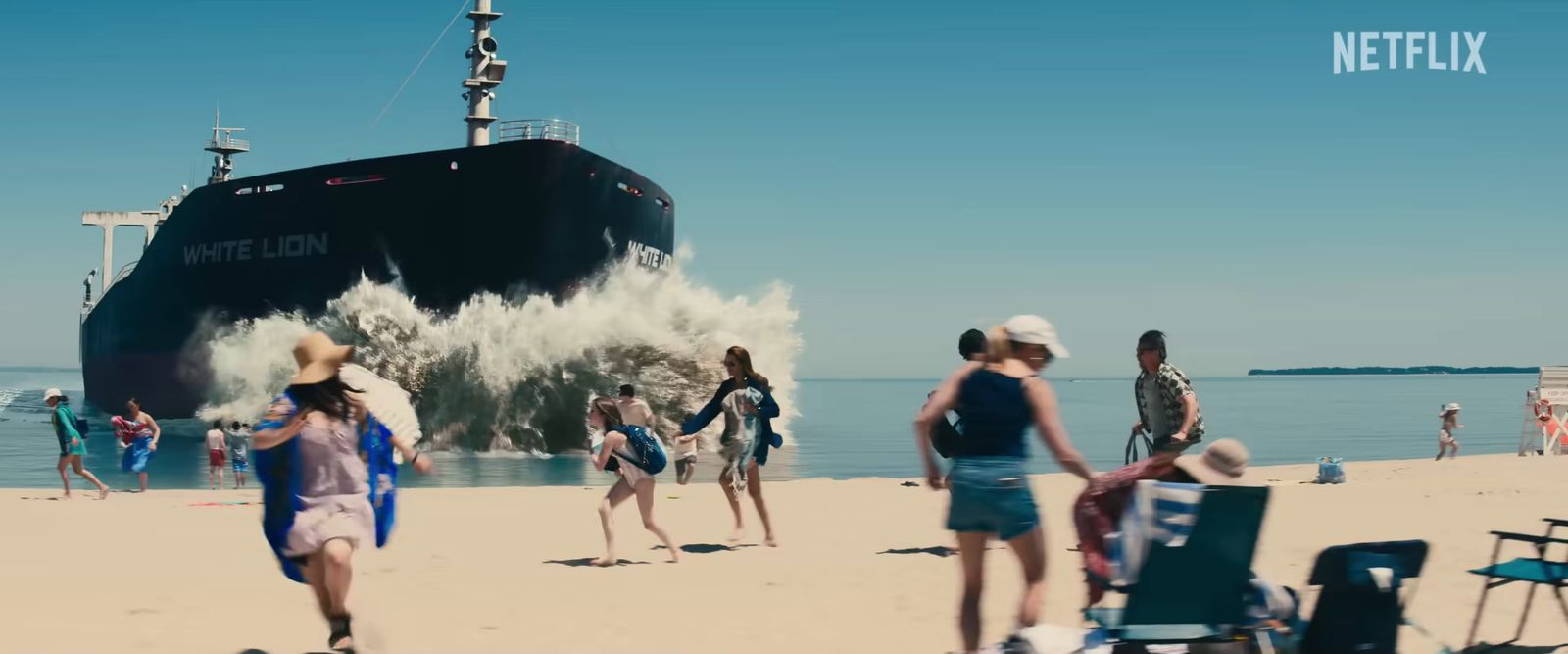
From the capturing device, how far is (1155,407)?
6.53 metres

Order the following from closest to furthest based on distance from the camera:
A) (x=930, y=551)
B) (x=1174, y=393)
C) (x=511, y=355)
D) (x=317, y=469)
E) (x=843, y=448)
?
1. (x=317, y=469)
2. (x=1174, y=393)
3. (x=930, y=551)
4. (x=511, y=355)
5. (x=843, y=448)

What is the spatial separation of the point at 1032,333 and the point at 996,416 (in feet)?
1.10

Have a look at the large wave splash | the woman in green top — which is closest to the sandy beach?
the woman in green top

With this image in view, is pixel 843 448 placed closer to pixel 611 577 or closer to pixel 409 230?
pixel 409 230

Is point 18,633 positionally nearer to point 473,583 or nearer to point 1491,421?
point 473,583

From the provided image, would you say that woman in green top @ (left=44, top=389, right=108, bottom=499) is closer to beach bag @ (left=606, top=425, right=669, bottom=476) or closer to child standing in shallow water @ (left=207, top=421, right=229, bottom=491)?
child standing in shallow water @ (left=207, top=421, right=229, bottom=491)

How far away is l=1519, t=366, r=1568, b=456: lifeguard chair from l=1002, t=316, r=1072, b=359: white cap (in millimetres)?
18418

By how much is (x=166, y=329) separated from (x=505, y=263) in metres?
11.7

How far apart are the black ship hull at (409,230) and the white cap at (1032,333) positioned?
2291cm

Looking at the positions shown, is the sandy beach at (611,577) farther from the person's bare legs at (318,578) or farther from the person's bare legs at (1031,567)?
the person's bare legs at (1031,567)

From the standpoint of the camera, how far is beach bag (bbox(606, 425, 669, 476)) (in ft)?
25.0

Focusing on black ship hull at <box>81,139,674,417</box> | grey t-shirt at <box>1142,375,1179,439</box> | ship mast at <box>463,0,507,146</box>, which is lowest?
grey t-shirt at <box>1142,375,1179,439</box>

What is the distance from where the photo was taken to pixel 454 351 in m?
26.3

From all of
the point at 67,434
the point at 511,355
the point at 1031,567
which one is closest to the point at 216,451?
the point at 67,434
